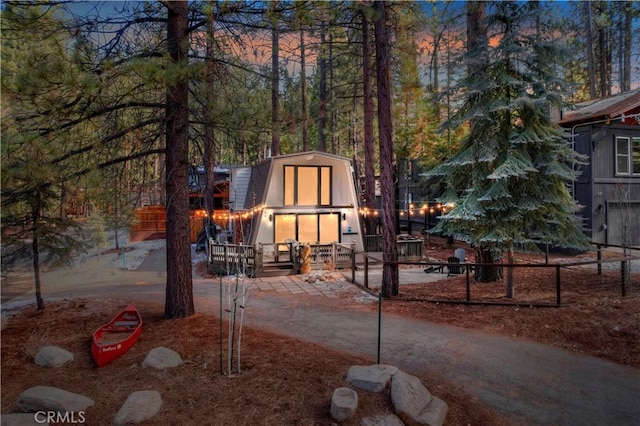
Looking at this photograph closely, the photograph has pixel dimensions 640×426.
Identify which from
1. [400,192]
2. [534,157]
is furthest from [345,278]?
[400,192]

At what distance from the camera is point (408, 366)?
5629mm

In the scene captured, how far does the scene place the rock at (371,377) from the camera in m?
4.39

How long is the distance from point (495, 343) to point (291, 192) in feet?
39.2

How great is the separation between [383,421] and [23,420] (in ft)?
11.4

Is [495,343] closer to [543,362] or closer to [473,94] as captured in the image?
[543,362]

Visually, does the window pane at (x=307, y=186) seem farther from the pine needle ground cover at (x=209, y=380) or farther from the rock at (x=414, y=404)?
the rock at (x=414, y=404)

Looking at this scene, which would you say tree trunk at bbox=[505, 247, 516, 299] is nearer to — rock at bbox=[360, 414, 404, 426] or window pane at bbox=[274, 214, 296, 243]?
rock at bbox=[360, 414, 404, 426]

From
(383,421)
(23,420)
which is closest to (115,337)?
(23,420)

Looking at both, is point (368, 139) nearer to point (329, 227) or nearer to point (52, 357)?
point (329, 227)

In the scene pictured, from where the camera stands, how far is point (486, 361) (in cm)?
580

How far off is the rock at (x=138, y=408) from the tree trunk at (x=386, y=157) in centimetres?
652

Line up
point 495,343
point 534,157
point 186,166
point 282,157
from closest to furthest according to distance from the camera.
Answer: point 495,343 → point 186,166 → point 534,157 → point 282,157

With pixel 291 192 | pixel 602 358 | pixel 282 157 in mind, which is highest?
pixel 282 157

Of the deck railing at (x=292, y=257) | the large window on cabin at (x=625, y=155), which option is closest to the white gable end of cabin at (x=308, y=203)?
the deck railing at (x=292, y=257)
